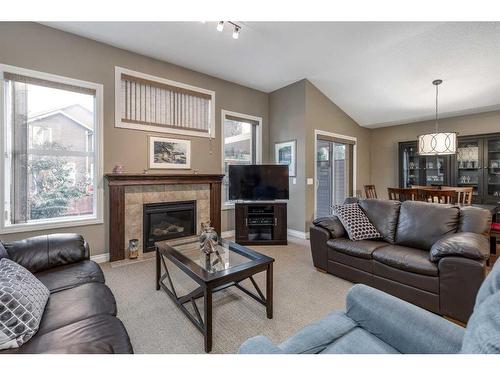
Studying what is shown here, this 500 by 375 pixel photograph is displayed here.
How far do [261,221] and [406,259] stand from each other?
240 cm

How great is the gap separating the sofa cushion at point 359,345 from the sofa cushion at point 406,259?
1.28m

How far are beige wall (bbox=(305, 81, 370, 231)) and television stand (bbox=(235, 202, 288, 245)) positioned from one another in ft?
2.04

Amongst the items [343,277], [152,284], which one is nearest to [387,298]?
[343,277]

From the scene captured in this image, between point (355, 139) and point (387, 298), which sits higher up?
point (355, 139)

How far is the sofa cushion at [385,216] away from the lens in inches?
109

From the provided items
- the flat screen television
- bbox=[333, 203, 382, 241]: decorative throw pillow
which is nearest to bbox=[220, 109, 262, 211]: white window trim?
the flat screen television

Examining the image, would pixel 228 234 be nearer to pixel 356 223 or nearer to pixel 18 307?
pixel 356 223

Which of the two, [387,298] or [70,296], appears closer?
[387,298]

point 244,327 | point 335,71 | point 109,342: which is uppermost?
point 335,71

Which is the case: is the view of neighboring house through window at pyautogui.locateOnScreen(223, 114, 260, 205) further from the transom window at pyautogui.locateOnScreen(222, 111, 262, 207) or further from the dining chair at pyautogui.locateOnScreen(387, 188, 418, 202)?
the dining chair at pyautogui.locateOnScreen(387, 188, 418, 202)

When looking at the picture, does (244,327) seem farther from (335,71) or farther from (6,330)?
(335,71)

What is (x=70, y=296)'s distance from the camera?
58.9 inches

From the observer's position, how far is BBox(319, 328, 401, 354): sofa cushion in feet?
3.45
